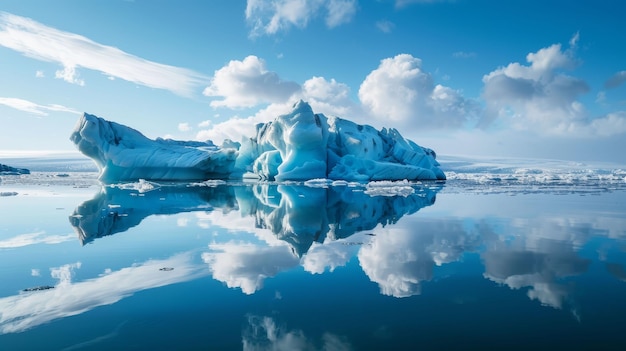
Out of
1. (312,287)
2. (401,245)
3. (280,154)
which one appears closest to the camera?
(312,287)

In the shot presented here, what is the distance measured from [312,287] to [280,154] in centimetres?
2476

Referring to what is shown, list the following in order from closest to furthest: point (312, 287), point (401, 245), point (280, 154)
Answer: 1. point (312, 287)
2. point (401, 245)
3. point (280, 154)

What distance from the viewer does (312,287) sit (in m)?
3.29

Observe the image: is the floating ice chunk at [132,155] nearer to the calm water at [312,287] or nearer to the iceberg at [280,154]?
the iceberg at [280,154]

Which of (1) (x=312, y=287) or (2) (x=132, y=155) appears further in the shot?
(2) (x=132, y=155)

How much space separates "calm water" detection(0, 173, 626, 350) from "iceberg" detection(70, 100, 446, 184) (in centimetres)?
1830

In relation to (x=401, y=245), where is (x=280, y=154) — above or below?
above

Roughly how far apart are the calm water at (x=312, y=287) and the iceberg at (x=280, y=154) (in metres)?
18.3

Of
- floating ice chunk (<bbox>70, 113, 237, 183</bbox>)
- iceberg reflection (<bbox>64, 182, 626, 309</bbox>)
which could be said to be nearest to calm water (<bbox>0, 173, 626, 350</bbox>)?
iceberg reflection (<bbox>64, 182, 626, 309</bbox>)

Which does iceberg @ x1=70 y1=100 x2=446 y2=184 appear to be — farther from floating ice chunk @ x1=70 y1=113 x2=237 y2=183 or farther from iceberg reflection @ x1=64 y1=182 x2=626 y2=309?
iceberg reflection @ x1=64 y1=182 x2=626 y2=309

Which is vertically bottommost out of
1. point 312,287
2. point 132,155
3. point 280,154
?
point 312,287

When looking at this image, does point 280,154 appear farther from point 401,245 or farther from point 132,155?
point 401,245

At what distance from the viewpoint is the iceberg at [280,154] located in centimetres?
2442

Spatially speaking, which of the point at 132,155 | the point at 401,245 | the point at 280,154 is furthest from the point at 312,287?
the point at 132,155
